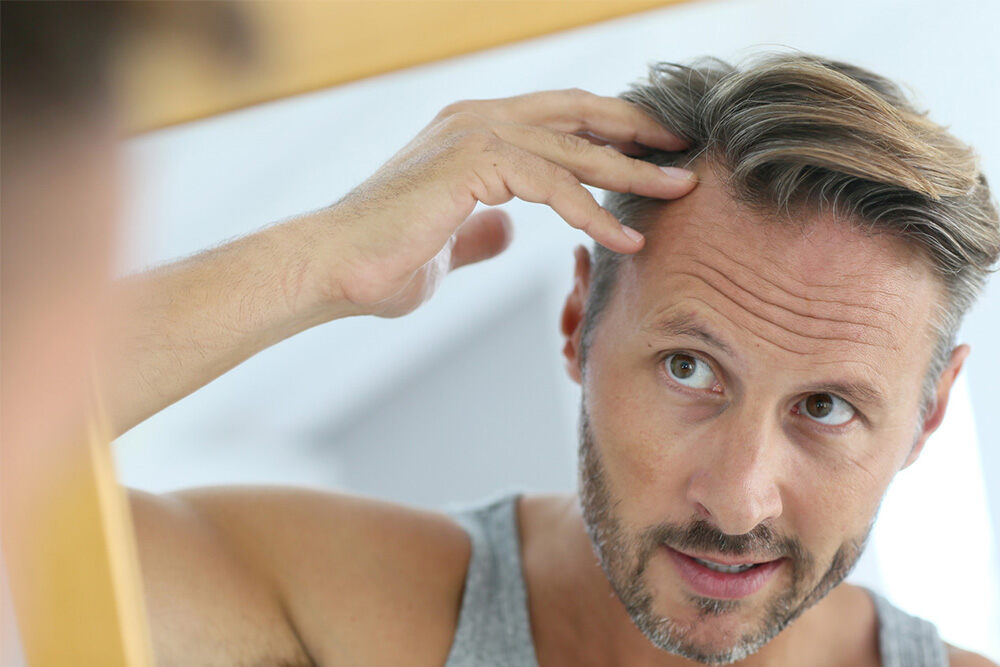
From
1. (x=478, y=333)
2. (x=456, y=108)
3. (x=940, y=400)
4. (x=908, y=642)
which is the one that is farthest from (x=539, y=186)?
(x=478, y=333)

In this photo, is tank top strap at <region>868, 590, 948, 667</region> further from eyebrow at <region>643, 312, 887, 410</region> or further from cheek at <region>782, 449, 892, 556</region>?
eyebrow at <region>643, 312, 887, 410</region>

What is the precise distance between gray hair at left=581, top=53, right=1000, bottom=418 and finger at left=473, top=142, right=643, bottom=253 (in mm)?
150

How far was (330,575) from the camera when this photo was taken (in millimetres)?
1428

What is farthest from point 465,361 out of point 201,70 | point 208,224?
point 201,70

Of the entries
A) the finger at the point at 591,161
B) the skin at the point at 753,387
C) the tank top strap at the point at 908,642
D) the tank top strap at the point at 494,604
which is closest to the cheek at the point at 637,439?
the skin at the point at 753,387

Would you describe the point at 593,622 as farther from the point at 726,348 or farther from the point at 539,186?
the point at 539,186

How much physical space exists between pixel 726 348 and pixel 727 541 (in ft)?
0.72

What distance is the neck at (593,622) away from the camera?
4.63ft

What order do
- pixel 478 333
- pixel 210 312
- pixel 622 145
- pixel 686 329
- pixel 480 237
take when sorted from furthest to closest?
pixel 478 333
pixel 480 237
pixel 622 145
pixel 686 329
pixel 210 312

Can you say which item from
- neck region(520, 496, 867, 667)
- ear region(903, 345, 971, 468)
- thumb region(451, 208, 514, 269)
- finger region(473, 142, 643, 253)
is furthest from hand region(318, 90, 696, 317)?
neck region(520, 496, 867, 667)

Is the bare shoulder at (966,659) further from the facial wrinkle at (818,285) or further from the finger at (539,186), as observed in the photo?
the finger at (539,186)

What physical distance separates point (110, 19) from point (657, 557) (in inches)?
36.6

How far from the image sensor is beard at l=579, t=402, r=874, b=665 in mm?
1175

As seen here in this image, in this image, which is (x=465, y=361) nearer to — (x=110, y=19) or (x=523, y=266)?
(x=523, y=266)
